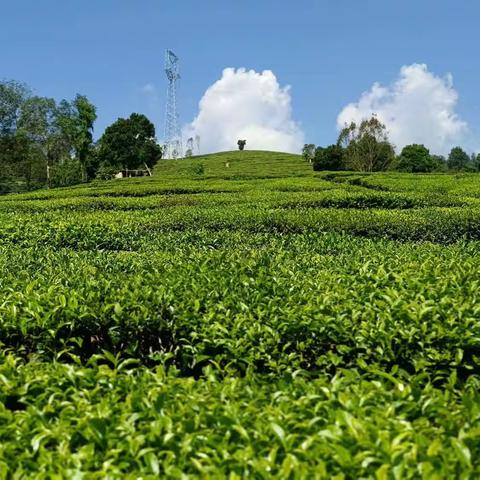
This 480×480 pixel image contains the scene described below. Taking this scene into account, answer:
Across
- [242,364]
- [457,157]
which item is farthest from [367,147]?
[457,157]

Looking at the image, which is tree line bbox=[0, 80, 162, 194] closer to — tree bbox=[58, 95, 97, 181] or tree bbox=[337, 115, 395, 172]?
tree bbox=[58, 95, 97, 181]

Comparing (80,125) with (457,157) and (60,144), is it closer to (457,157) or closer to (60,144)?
(60,144)

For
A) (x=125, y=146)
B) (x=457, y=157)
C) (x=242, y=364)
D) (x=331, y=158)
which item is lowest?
(x=242, y=364)

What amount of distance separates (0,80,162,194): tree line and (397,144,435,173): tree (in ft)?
87.5

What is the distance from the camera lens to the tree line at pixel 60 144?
56.7m

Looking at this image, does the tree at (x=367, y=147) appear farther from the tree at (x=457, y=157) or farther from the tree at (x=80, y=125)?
the tree at (x=457, y=157)

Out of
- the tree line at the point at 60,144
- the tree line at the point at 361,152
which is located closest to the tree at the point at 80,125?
the tree line at the point at 60,144

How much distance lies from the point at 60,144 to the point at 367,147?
3132cm

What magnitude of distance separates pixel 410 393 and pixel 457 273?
9.00 ft

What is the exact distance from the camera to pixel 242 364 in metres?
3.46

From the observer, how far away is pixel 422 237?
1083cm

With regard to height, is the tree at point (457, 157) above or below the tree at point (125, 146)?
above

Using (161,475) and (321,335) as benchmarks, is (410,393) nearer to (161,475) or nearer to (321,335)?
(161,475)

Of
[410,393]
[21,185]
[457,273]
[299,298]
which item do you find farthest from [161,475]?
[21,185]
